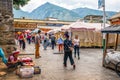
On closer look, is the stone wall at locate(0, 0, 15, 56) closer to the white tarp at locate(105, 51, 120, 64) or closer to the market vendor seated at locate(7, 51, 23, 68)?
the market vendor seated at locate(7, 51, 23, 68)

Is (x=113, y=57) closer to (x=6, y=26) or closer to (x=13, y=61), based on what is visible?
(x=13, y=61)

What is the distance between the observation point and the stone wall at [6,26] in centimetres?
1393

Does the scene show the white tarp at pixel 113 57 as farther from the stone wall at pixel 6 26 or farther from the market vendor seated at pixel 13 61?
the stone wall at pixel 6 26

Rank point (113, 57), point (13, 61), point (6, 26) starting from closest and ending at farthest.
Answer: point (13, 61)
point (113, 57)
point (6, 26)

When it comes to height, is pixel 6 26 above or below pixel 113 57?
above

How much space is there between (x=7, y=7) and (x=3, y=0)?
1.38 feet

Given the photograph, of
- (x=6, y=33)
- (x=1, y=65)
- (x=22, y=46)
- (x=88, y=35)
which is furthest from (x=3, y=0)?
(x=88, y=35)

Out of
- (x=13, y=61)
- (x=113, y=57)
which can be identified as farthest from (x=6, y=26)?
(x=113, y=57)

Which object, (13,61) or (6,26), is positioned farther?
(6,26)

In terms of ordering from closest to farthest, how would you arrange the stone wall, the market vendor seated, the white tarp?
1. the market vendor seated
2. the white tarp
3. the stone wall

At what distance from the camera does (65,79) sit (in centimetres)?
1056

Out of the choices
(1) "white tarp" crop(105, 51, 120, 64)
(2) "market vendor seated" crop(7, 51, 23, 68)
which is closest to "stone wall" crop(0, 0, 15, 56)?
(2) "market vendor seated" crop(7, 51, 23, 68)

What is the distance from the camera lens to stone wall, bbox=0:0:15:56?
13930 millimetres

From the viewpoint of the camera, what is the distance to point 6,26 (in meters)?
14.0
